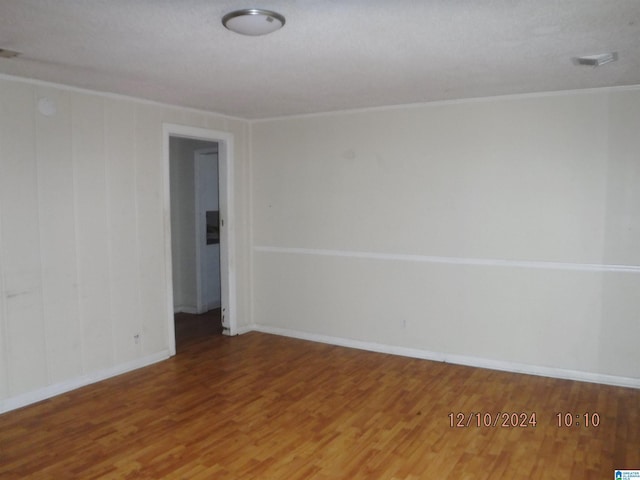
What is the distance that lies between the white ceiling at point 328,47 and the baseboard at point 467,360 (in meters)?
2.46

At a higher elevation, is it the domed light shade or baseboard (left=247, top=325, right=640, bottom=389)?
the domed light shade

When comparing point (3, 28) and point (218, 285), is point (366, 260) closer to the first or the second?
point (218, 285)

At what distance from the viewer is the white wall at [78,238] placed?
3.59m

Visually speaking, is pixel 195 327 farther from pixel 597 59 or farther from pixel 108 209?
pixel 597 59

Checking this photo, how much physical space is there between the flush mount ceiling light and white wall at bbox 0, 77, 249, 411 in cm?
357

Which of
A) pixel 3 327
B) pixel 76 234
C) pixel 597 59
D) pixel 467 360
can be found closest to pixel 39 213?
pixel 76 234

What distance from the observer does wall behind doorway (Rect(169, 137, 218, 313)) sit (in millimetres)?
6598

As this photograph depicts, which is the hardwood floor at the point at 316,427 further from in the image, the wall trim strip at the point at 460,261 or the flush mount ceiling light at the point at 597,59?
the flush mount ceiling light at the point at 597,59

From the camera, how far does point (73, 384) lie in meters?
4.00

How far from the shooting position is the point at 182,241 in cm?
673

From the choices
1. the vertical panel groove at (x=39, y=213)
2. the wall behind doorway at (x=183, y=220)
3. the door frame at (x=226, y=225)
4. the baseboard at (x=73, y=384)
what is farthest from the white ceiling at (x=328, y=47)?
the baseboard at (x=73, y=384)

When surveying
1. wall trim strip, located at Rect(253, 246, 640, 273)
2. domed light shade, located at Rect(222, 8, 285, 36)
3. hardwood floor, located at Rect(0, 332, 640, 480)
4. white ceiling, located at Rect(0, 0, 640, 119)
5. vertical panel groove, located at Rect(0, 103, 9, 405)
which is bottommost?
hardwood floor, located at Rect(0, 332, 640, 480)

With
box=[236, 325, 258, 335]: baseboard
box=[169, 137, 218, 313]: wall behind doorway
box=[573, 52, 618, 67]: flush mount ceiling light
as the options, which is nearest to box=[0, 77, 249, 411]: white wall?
box=[236, 325, 258, 335]: baseboard

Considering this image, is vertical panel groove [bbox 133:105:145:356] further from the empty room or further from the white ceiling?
the white ceiling
